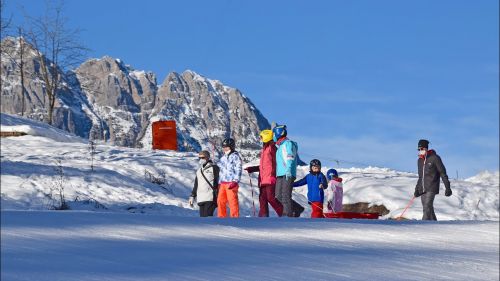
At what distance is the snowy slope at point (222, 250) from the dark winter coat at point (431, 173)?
3.90m

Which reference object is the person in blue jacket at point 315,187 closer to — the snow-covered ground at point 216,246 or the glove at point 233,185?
the glove at point 233,185

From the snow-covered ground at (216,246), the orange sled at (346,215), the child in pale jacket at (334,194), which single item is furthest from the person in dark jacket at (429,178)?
the child in pale jacket at (334,194)

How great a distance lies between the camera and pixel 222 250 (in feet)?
23.7

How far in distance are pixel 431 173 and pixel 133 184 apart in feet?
27.0

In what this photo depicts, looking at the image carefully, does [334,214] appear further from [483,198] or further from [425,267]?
[483,198]

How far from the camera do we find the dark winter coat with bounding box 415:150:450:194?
14.9 meters

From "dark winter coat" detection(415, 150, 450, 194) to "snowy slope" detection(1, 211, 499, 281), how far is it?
3.90 metres

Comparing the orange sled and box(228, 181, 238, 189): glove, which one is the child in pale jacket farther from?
box(228, 181, 238, 189): glove

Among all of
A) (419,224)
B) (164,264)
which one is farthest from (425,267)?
(419,224)

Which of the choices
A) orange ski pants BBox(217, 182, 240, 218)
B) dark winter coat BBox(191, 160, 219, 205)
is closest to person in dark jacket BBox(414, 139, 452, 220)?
orange ski pants BBox(217, 182, 240, 218)

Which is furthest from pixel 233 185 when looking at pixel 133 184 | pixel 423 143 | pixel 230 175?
pixel 133 184

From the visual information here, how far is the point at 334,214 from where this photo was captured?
49.0 ft

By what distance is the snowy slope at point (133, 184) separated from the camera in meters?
17.6

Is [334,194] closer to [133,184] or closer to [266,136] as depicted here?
[266,136]
